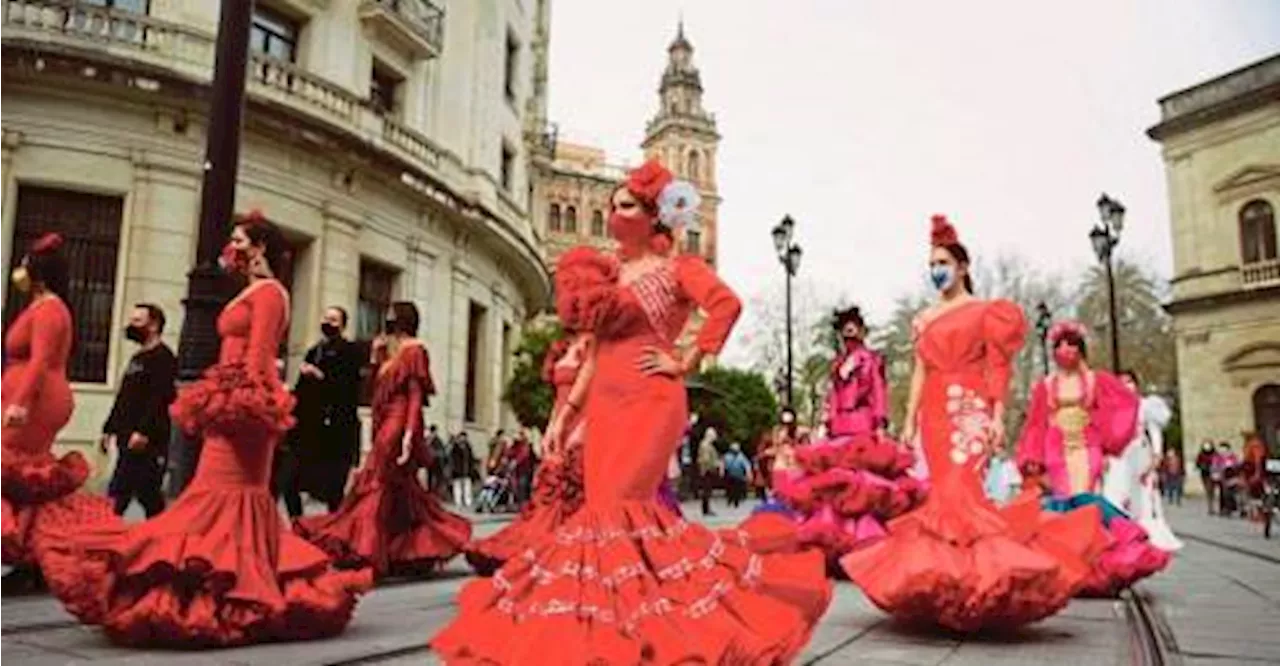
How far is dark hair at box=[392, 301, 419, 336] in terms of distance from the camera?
8.39 m

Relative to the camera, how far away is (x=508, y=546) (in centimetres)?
806

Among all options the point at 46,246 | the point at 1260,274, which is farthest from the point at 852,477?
the point at 1260,274

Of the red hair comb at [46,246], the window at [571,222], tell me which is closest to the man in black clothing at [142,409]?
the red hair comb at [46,246]

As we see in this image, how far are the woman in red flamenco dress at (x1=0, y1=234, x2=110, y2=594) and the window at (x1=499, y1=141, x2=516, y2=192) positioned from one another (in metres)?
23.3

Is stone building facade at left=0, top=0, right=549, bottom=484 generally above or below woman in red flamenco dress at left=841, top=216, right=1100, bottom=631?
above

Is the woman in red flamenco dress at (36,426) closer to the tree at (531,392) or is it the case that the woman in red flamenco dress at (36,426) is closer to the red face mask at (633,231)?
the red face mask at (633,231)

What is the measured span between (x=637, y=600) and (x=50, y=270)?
18.4ft

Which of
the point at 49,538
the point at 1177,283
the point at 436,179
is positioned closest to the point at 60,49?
the point at 436,179

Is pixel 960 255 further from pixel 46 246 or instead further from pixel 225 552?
pixel 46 246

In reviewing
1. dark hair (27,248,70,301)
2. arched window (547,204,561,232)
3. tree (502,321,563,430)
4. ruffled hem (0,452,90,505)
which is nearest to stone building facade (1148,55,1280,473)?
tree (502,321,563,430)

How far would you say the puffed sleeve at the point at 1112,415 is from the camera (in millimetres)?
7875

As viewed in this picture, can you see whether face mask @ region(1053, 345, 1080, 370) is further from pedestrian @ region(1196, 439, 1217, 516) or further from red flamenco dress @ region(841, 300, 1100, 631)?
pedestrian @ region(1196, 439, 1217, 516)

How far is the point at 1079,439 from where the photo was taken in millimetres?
7852

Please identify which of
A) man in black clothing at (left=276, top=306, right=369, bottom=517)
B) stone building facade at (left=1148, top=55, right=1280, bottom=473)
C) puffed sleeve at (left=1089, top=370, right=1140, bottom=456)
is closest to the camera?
puffed sleeve at (left=1089, top=370, right=1140, bottom=456)
